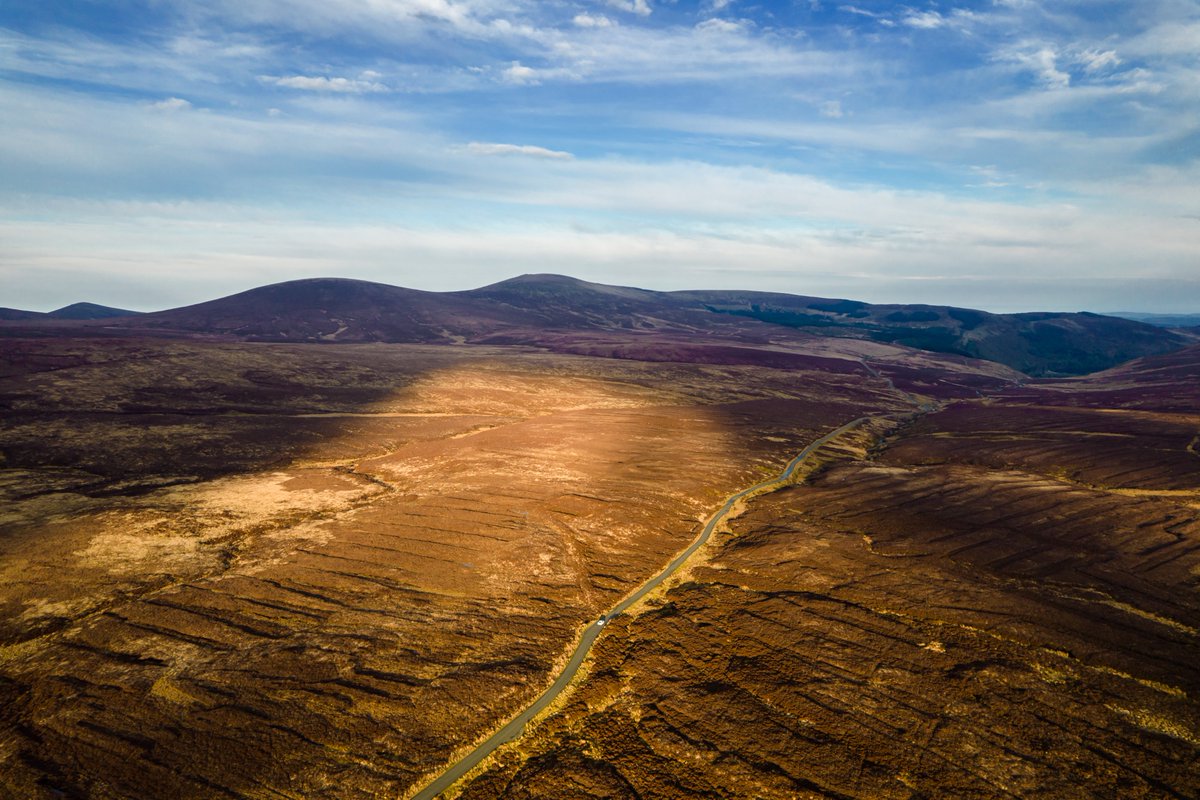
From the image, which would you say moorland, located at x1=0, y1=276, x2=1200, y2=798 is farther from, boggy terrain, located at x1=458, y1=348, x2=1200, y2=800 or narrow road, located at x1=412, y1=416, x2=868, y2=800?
narrow road, located at x1=412, y1=416, x2=868, y2=800

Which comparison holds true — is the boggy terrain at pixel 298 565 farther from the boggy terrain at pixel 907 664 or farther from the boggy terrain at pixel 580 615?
the boggy terrain at pixel 907 664

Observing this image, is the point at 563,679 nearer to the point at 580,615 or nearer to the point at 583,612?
the point at 580,615

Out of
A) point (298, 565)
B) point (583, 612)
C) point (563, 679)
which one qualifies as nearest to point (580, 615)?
point (583, 612)

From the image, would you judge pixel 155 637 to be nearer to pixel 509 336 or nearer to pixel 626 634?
pixel 626 634

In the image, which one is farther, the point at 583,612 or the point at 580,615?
the point at 583,612

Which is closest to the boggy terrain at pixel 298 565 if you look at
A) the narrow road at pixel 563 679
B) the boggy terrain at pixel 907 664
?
the narrow road at pixel 563 679
